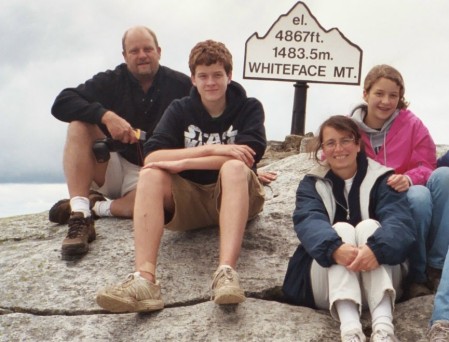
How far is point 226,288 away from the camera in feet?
13.6

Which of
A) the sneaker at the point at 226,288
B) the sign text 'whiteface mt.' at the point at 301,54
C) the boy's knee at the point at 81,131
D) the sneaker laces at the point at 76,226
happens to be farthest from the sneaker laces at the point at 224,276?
the sign text 'whiteface mt.' at the point at 301,54

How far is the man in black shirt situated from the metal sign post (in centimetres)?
434

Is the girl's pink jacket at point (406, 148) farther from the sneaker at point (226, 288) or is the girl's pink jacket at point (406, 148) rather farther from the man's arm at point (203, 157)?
the sneaker at point (226, 288)

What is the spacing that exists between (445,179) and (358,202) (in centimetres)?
64

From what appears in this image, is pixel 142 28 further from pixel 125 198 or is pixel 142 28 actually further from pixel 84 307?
pixel 84 307

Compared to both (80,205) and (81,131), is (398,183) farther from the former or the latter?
(81,131)

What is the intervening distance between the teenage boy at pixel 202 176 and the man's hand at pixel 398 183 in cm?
101

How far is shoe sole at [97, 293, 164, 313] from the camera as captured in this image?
13.7ft

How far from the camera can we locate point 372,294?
13.1 ft

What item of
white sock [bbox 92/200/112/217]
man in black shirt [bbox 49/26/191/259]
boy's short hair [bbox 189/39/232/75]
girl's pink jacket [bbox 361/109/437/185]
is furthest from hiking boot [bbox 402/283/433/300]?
white sock [bbox 92/200/112/217]

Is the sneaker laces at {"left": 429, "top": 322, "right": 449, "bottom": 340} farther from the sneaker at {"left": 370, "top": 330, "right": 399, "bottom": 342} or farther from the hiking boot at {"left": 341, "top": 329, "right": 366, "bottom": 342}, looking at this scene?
the hiking boot at {"left": 341, "top": 329, "right": 366, "bottom": 342}

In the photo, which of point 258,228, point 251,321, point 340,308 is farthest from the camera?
point 258,228

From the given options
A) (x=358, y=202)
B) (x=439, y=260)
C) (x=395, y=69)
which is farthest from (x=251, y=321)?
(x=395, y=69)

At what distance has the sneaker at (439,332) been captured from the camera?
3.81 meters
